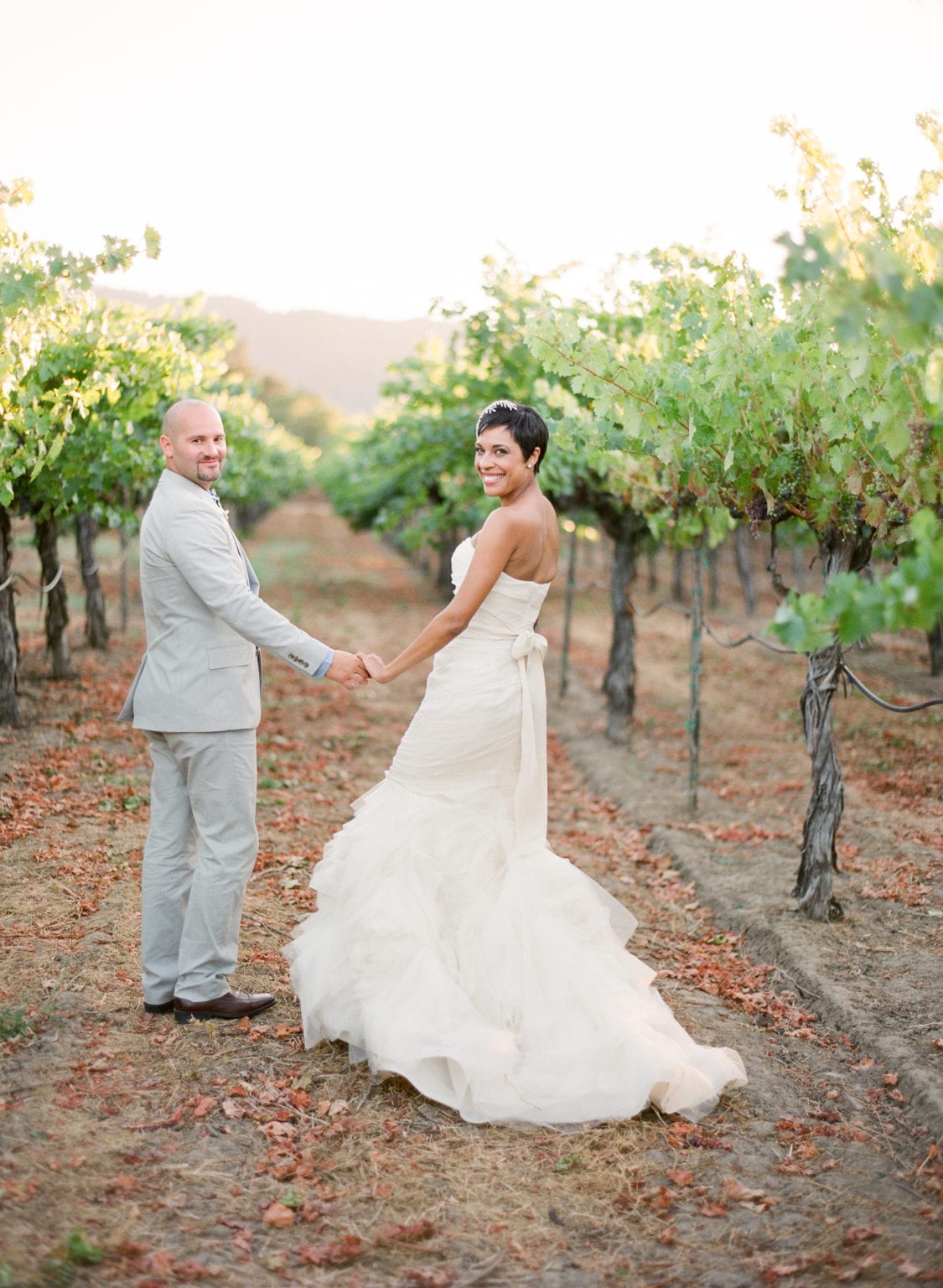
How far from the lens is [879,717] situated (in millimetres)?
15531

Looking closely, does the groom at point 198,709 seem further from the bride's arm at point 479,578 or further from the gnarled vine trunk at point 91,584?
the gnarled vine trunk at point 91,584

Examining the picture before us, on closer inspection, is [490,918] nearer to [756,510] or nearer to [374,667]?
[374,667]

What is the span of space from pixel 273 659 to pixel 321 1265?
54.2 feet

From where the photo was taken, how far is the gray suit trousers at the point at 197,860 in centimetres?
507

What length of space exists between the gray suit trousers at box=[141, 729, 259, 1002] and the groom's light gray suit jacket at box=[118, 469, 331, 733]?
134mm

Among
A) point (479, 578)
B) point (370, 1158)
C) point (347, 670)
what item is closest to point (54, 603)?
point (347, 670)

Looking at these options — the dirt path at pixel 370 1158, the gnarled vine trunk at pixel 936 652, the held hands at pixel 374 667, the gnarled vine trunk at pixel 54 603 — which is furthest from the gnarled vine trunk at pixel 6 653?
the gnarled vine trunk at pixel 936 652

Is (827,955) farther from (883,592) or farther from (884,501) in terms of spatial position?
(883,592)

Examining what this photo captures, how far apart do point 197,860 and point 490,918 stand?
1390 millimetres

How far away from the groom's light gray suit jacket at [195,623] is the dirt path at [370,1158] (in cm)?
150

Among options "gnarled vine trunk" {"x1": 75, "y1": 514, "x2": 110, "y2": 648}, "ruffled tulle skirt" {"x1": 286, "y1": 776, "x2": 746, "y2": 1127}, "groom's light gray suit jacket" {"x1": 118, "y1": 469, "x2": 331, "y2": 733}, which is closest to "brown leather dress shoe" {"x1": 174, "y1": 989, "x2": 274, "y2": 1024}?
"ruffled tulle skirt" {"x1": 286, "y1": 776, "x2": 746, "y2": 1127}

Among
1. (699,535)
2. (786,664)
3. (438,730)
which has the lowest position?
(786,664)

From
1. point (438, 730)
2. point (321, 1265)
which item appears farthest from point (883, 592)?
point (321, 1265)

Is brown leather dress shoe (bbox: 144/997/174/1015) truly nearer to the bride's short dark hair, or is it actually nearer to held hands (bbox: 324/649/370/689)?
held hands (bbox: 324/649/370/689)
